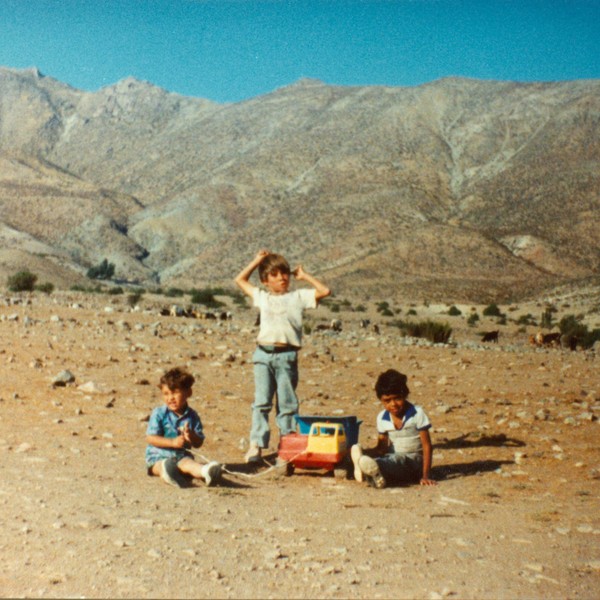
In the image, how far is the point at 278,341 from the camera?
712cm

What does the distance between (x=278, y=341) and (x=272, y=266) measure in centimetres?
62

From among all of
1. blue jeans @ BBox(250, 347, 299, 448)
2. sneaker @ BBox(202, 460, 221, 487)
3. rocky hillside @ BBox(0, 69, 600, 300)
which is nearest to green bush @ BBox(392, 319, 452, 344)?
blue jeans @ BBox(250, 347, 299, 448)

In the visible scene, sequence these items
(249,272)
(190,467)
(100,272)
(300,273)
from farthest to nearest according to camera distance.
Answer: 1. (100,272)
2. (249,272)
3. (300,273)
4. (190,467)

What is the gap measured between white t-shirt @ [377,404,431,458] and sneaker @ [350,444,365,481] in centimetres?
49

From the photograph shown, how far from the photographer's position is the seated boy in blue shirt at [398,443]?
6.41m

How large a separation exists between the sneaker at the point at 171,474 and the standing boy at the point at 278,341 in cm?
113

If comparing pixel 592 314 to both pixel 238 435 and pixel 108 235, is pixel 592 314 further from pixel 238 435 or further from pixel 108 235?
pixel 108 235

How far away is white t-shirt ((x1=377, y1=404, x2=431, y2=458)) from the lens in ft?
22.2

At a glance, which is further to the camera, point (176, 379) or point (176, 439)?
point (176, 379)

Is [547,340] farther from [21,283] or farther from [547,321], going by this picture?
[21,283]

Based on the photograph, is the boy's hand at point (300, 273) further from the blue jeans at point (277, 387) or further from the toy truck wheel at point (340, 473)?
the toy truck wheel at point (340, 473)

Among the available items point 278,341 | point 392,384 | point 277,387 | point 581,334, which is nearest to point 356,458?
point 392,384

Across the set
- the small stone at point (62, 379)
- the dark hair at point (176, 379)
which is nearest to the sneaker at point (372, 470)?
the dark hair at point (176, 379)

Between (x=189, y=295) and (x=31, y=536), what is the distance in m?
38.7
